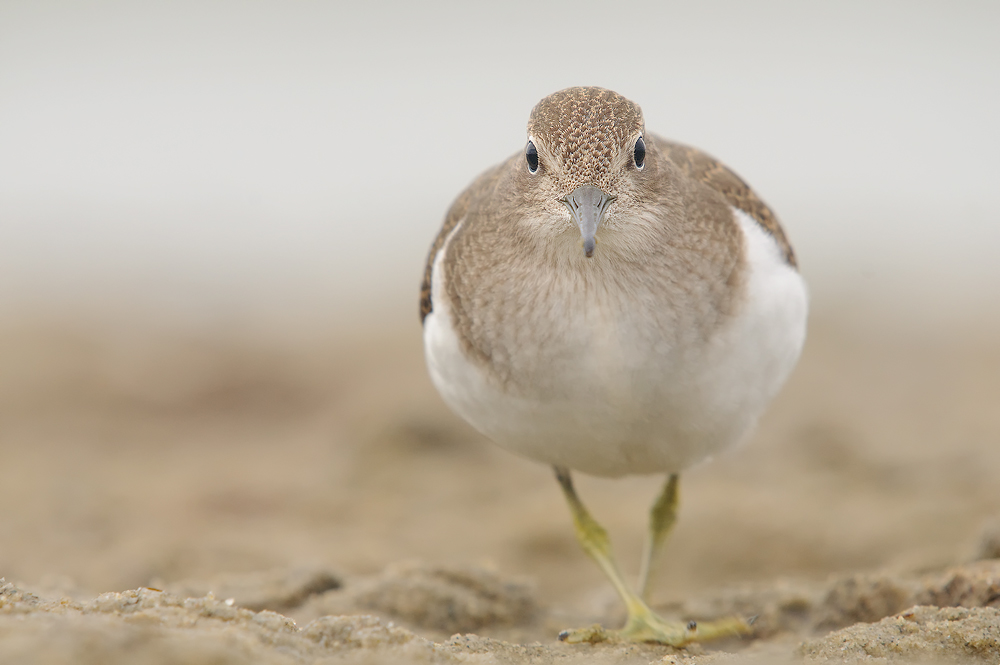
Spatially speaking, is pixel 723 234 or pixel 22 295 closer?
pixel 723 234

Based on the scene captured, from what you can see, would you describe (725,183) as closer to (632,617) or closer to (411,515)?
(632,617)

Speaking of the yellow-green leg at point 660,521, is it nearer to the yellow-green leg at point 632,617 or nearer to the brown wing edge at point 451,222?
the yellow-green leg at point 632,617

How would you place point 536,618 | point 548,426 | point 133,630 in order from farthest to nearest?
point 536,618 < point 548,426 < point 133,630

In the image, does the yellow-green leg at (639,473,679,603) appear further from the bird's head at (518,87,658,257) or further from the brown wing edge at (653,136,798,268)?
the bird's head at (518,87,658,257)

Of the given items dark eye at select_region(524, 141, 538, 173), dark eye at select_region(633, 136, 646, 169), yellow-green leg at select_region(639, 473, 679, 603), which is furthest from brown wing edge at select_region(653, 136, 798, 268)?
yellow-green leg at select_region(639, 473, 679, 603)

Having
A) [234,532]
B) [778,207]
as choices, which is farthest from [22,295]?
[778,207]

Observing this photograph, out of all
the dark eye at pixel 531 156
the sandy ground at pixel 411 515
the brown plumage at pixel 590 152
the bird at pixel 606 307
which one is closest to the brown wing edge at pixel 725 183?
Result: the brown plumage at pixel 590 152

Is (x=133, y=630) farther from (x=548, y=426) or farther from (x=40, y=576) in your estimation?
(x=40, y=576)
